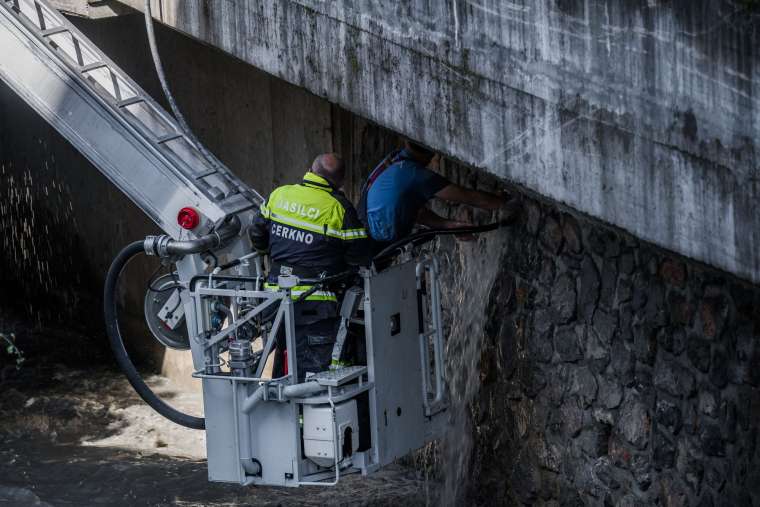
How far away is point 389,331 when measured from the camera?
6.75 metres

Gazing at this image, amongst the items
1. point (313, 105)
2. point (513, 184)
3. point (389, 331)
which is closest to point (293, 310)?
point (389, 331)

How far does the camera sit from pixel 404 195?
7125 millimetres

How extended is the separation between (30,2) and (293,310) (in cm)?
332

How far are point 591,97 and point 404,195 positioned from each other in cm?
217

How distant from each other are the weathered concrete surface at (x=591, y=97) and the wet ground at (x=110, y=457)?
3.09m

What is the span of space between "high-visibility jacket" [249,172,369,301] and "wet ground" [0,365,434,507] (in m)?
2.34

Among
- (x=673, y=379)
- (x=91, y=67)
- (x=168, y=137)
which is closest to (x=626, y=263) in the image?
(x=673, y=379)

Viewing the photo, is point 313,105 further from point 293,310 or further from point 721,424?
point 721,424

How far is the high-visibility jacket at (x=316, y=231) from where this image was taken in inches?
263

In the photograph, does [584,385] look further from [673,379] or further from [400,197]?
[400,197]

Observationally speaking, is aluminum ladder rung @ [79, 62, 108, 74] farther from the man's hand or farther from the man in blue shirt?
the man's hand

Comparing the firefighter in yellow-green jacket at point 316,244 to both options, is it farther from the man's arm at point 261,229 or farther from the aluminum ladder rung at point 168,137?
the aluminum ladder rung at point 168,137

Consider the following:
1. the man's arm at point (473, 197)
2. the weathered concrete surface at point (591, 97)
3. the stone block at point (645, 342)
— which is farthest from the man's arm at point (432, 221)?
the stone block at point (645, 342)

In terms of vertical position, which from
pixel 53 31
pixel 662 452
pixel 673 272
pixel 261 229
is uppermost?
pixel 53 31
